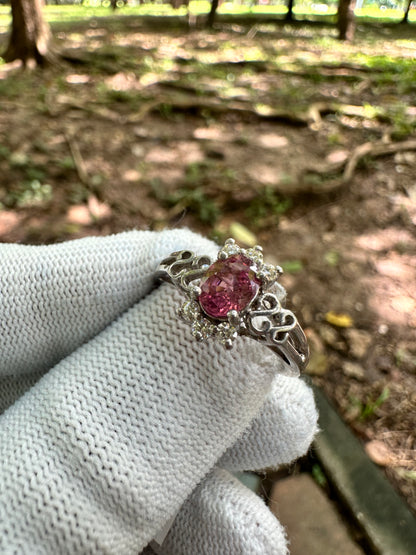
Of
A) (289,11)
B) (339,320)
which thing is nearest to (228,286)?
(339,320)

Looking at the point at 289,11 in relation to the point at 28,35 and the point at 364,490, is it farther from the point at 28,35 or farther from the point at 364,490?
the point at 364,490

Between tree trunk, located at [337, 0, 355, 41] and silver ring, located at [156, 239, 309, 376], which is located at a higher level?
silver ring, located at [156, 239, 309, 376]

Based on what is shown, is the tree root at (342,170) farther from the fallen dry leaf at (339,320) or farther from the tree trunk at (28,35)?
the tree trunk at (28,35)

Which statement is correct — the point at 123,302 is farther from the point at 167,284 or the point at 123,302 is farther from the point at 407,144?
the point at 407,144

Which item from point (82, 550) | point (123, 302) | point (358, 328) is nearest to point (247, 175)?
point (358, 328)

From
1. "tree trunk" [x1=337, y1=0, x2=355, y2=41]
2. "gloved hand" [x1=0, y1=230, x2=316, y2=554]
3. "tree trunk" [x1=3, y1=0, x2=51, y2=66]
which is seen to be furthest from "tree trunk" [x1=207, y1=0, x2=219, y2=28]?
"gloved hand" [x1=0, y1=230, x2=316, y2=554]

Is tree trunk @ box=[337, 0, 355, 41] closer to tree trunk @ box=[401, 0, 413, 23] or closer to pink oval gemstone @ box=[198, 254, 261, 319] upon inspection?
tree trunk @ box=[401, 0, 413, 23]
